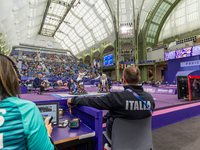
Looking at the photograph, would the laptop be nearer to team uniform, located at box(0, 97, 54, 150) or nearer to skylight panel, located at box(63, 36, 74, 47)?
team uniform, located at box(0, 97, 54, 150)

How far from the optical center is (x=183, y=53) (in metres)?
19.0

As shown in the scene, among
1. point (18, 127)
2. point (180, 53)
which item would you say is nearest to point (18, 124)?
point (18, 127)

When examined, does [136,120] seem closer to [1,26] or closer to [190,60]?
[1,26]

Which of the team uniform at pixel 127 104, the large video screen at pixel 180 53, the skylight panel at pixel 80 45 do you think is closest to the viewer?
the team uniform at pixel 127 104

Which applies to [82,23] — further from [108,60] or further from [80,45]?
[108,60]

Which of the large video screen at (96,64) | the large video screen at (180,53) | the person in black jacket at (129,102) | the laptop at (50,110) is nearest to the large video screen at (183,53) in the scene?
the large video screen at (180,53)

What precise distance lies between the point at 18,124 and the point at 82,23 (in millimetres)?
36844

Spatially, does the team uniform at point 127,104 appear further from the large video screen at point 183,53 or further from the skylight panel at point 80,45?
the skylight panel at point 80,45

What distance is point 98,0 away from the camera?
2570cm

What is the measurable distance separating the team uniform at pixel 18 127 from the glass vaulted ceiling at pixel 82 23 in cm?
2841

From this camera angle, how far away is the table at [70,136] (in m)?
1.62

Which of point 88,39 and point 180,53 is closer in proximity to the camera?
point 180,53

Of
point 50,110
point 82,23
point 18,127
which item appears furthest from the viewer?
point 82,23

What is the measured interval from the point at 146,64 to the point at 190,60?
352 inches
